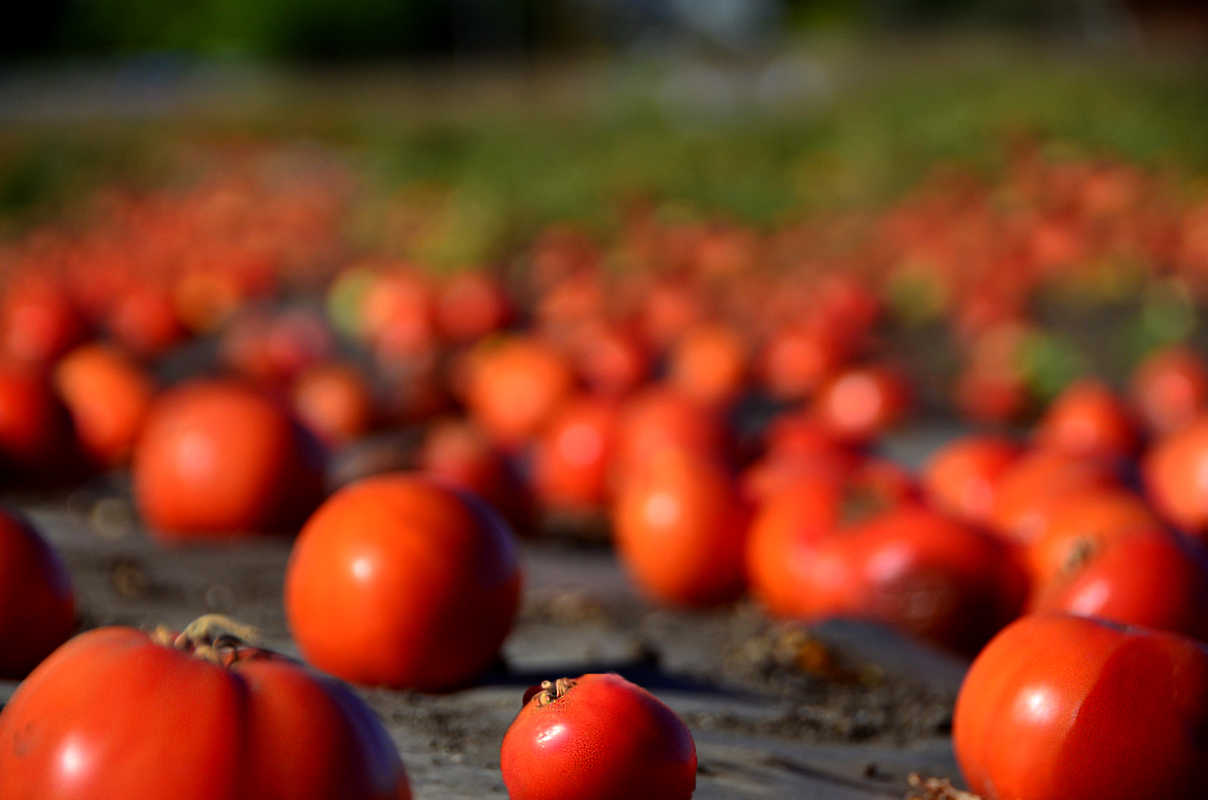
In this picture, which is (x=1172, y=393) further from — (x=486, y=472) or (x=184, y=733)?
(x=184, y=733)

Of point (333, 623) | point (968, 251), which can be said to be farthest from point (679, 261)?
point (333, 623)

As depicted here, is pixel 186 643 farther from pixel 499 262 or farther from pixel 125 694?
pixel 499 262

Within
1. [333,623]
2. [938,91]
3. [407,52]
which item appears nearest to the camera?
[333,623]

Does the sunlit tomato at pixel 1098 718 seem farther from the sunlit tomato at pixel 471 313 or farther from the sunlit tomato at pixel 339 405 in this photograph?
the sunlit tomato at pixel 471 313

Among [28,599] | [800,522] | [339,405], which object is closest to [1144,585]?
A: [800,522]

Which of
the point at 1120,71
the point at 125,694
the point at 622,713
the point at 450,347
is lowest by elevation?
the point at 450,347

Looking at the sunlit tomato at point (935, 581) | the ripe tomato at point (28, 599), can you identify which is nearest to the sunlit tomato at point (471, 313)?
the sunlit tomato at point (935, 581)
